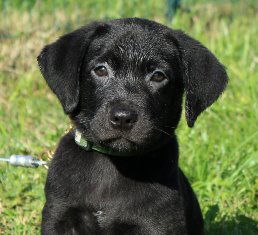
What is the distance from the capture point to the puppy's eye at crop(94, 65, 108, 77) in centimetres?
449

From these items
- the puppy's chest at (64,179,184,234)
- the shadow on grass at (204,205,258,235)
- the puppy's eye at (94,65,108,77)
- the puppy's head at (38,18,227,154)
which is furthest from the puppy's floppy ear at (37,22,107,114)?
the shadow on grass at (204,205,258,235)

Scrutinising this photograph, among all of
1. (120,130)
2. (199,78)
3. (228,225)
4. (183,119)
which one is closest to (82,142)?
(120,130)

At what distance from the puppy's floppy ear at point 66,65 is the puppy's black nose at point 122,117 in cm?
41

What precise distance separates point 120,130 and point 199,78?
0.72 meters

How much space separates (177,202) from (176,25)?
479 cm

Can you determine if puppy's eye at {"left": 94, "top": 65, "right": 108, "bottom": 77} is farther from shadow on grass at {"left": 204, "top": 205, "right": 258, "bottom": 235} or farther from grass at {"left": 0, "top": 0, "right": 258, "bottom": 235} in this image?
shadow on grass at {"left": 204, "top": 205, "right": 258, "bottom": 235}

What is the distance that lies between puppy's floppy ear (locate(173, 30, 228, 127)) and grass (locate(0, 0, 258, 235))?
4.34 feet

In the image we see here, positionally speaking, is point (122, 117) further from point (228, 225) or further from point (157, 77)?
point (228, 225)

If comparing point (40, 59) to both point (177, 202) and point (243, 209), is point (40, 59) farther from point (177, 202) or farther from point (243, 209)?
point (243, 209)

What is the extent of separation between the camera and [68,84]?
4.47 meters

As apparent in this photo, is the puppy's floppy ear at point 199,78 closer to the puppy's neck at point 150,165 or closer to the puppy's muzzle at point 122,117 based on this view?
the puppy's neck at point 150,165

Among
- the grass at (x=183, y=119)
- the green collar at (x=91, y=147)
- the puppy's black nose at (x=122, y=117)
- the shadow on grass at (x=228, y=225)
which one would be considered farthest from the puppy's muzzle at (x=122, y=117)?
the shadow on grass at (x=228, y=225)

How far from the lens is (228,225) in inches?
222

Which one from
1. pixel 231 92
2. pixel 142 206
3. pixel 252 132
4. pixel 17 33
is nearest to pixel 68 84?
pixel 142 206
